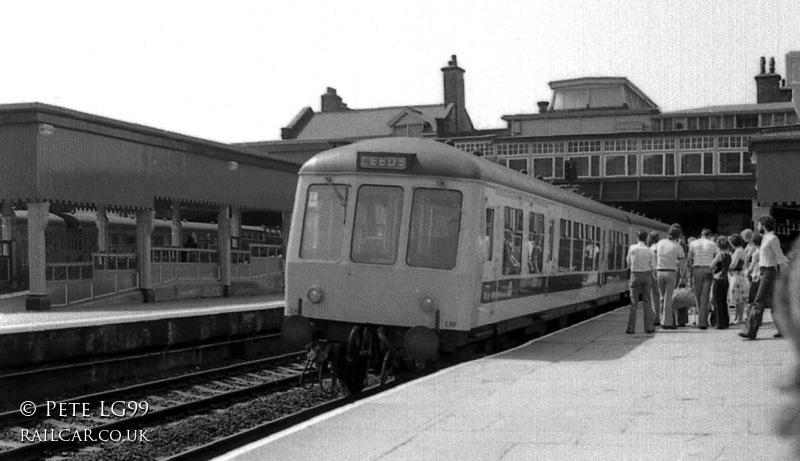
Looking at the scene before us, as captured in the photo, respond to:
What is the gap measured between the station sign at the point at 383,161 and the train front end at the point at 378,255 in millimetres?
12

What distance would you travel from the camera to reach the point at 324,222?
478 inches

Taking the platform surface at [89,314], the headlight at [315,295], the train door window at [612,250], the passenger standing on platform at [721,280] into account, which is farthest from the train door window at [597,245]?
the headlight at [315,295]

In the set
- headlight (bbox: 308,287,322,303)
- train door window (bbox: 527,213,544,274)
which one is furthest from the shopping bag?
headlight (bbox: 308,287,322,303)

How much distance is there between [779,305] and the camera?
68.8 inches

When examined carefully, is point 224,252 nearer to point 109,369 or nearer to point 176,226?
point 176,226

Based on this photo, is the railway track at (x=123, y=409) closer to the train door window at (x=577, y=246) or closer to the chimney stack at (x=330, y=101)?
the train door window at (x=577, y=246)

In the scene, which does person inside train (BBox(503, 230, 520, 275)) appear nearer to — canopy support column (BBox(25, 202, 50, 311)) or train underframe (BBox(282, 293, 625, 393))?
train underframe (BBox(282, 293, 625, 393))

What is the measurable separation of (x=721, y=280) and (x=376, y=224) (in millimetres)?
6459

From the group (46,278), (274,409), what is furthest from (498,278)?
(46,278)

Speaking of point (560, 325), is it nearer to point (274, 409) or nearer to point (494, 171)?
point (494, 171)

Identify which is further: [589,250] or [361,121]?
[361,121]

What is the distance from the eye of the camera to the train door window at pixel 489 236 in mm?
12234

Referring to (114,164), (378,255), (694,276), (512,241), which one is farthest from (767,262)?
(114,164)

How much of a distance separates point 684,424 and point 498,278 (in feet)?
17.0
